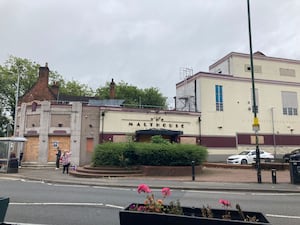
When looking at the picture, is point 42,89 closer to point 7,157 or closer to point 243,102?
point 7,157

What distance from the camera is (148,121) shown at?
2995 cm

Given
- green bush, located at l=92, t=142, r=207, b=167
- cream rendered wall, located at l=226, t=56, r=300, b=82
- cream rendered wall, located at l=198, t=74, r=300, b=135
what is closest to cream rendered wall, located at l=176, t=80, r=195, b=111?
cream rendered wall, located at l=198, t=74, r=300, b=135

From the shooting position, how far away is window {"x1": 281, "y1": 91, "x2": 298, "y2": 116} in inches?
1430

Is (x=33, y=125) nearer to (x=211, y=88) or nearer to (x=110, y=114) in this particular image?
(x=110, y=114)

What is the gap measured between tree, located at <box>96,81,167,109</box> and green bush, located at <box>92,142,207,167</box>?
3103 centimetres

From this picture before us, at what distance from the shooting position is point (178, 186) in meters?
13.6

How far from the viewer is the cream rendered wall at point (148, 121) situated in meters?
28.8

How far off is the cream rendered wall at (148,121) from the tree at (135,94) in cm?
2062

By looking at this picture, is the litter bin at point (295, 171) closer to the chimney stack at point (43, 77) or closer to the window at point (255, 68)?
the window at point (255, 68)

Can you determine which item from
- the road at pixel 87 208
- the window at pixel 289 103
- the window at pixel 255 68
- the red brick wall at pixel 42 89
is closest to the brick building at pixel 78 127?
the red brick wall at pixel 42 89

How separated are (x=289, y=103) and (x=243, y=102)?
7024 mm

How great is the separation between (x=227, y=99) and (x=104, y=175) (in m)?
20.7

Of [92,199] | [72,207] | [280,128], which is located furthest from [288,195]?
[280,128]

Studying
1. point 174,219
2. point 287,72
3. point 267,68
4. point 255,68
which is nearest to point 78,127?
point 255,68
